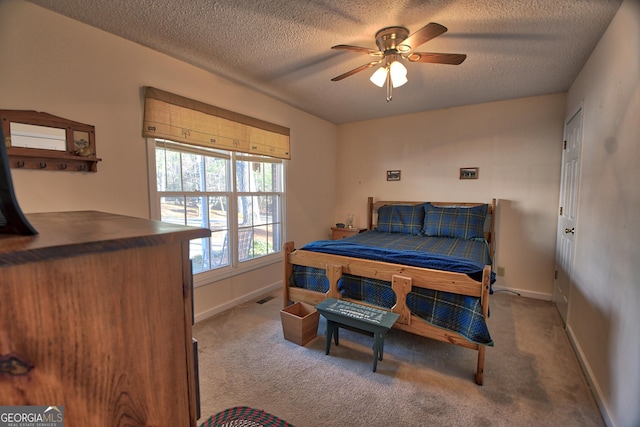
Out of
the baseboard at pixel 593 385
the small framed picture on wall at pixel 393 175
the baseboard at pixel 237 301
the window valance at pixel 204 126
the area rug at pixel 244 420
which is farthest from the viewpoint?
the small framed picture on wall at pixel 393 175

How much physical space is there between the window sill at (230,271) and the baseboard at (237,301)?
0.87 feet

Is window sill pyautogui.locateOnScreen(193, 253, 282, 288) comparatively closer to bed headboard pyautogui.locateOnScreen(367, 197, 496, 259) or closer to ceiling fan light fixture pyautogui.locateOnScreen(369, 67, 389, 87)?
bed headboard pyautogui.locateOnScreen(367, 197, 496, 259)

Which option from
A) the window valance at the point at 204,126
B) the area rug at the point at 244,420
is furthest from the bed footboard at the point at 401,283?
the window valance at the point at 204,126

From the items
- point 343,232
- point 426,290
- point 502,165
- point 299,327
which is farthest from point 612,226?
point 343,232

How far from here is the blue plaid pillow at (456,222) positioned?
10.8 ft

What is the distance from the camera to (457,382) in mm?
1885

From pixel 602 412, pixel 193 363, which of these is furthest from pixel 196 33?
pixel 602 412

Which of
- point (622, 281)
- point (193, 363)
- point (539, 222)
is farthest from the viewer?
point (539, 222)

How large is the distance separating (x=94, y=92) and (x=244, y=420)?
225 centimetres

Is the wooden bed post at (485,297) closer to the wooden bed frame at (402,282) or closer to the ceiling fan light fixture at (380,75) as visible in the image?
the wooden bed frame at (402,282)

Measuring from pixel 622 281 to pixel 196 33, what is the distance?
3002 mm

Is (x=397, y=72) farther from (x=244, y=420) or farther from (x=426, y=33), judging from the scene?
(x=244, y=420)

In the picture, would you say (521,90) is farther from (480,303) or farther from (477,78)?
(480,303)

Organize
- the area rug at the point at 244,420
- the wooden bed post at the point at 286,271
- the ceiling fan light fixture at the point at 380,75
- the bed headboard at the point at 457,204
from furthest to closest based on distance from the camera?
the bed headboard at the point at 457,204 < the wooden bed post at the point at 286,271 < the ceiling fan light fixture at the point at 380,75 < the area rug at the point at 244,420
